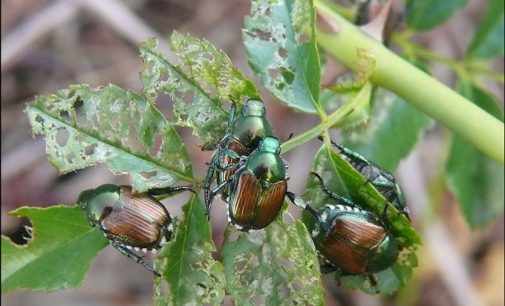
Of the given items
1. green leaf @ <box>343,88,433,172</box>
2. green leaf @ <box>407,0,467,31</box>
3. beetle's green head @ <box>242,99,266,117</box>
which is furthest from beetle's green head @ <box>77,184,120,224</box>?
green leaf @ <box>407,0,467,31</box>

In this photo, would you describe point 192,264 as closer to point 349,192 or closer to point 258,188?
point 258,188

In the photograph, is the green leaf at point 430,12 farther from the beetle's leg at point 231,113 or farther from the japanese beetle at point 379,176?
the beetle's leg at point 231,113

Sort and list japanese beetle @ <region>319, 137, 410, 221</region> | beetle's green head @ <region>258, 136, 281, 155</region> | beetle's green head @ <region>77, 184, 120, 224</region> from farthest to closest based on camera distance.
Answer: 1. japanese beetle @ <region>319, 137, 410, 221</region>
2. beetle's green head @ <region>77, 184, 120, 224</region>
3. beetle's green head @ <region>258, 136, 281, 155</region>

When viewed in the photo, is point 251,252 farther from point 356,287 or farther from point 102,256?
point 102,256

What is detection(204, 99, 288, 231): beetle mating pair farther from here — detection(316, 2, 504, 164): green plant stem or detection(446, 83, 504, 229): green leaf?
detection(446, 83, 504, 229): green leaf

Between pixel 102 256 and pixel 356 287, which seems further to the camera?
pixel 102 256

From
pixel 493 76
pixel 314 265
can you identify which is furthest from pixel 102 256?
pixel 314 265
